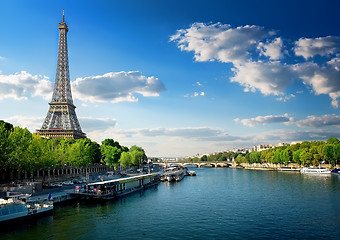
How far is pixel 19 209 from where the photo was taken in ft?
123

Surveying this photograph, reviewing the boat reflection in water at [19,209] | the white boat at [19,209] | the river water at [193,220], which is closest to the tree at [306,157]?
the river water at [193,220]

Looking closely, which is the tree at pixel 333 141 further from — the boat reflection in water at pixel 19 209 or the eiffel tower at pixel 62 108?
the boat reflection in water at pixel 19 209

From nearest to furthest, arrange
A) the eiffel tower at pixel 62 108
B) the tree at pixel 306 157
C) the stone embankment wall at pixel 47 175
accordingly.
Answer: the stone embankment wall at pixel 47 175
the eiffel tower at pixel 62 108
the tree at pixel 306 157

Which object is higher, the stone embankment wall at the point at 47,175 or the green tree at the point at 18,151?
the green tree at the point at 18,151

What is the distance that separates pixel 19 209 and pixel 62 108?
108614 mm

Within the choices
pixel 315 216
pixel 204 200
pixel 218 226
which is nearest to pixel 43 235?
pixel 218 226

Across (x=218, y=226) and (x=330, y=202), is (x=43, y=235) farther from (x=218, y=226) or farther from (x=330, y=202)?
(x=330, y=202)

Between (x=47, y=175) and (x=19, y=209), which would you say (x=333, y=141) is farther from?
(x=19, y=209)

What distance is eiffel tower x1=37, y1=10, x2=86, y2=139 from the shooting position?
132500 millimetres

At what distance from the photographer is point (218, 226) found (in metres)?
→ 35.6

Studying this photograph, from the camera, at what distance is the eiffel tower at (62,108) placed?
132500 millimetres

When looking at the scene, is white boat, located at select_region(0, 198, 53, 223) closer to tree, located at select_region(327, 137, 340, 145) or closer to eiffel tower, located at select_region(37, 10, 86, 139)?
eiffel tower, located at select_region(37, 10, 86, 139)

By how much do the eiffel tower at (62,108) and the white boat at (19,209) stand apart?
311 ft

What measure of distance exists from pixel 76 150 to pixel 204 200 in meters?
49.2
